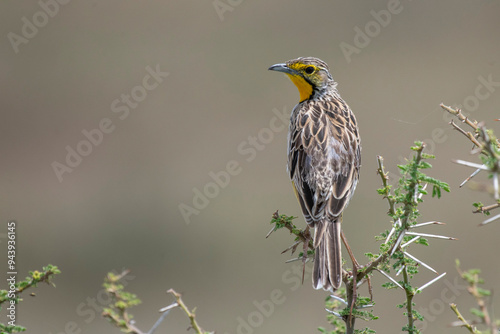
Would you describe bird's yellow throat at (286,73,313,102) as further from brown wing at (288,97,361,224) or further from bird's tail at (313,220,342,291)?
bird's tail at (313,220,342,291)

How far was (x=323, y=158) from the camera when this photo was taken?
521 centimetres

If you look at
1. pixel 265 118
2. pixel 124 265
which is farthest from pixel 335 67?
pixel 124 265

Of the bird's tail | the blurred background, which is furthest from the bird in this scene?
the blurred background

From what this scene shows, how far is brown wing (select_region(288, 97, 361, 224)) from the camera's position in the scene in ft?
16.1

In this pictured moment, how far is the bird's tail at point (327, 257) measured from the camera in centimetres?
417

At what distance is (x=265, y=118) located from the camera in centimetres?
1227


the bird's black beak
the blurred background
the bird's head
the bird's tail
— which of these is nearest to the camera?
the bird's tail

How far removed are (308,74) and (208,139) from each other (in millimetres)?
6416

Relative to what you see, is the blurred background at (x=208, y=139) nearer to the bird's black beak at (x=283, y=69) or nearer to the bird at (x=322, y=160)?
the bird at (x=322, y=160)

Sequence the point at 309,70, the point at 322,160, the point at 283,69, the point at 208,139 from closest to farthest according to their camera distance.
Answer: the point at 322,160 → the point at 283,69 → the point at 309,70 → the point at 208,139

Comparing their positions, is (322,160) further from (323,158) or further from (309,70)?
(309,70)

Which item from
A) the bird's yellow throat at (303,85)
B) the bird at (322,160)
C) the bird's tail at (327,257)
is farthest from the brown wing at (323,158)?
the bird's yellow throat at (303,85)

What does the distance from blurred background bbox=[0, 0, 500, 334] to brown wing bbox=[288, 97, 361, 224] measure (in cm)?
377

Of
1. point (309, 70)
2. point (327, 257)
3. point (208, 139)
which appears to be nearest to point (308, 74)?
point (309, 70)
